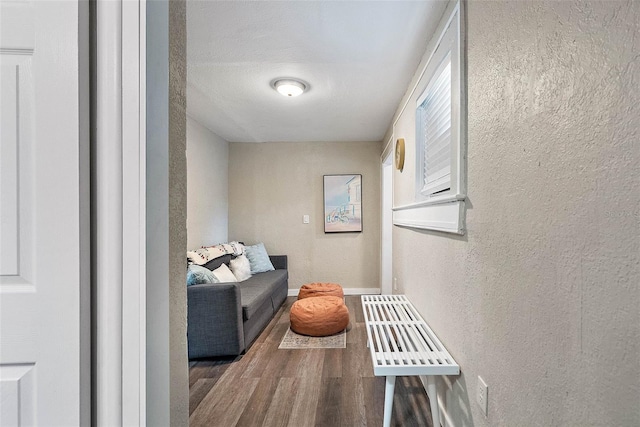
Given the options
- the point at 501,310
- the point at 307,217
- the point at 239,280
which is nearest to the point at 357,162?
the point at 307,217

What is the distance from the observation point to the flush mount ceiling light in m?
2.37

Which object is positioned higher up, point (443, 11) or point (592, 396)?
point (443, 11)

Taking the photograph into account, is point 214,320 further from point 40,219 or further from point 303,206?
point 303,206

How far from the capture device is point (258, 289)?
2.96 m

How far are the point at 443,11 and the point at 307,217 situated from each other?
3194 millimetres

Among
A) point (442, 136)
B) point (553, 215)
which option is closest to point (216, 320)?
point (442, 136)

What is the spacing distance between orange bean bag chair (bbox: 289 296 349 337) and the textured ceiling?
6.92 ft

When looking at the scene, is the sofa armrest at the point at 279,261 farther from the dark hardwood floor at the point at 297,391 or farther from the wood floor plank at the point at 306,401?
the wood floor plank at the point at 306,401

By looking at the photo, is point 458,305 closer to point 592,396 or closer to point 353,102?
point 592,396

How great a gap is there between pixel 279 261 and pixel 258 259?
382mm

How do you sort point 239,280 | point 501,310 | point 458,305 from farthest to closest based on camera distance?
point 239,280
point 458,305
point 501,310

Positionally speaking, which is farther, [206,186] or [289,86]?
[206,186]

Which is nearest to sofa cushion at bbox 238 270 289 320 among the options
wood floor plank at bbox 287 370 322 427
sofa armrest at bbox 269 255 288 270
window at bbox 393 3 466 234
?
sofa armrest at bbox 269 255 288 270

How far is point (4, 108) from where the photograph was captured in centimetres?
61
